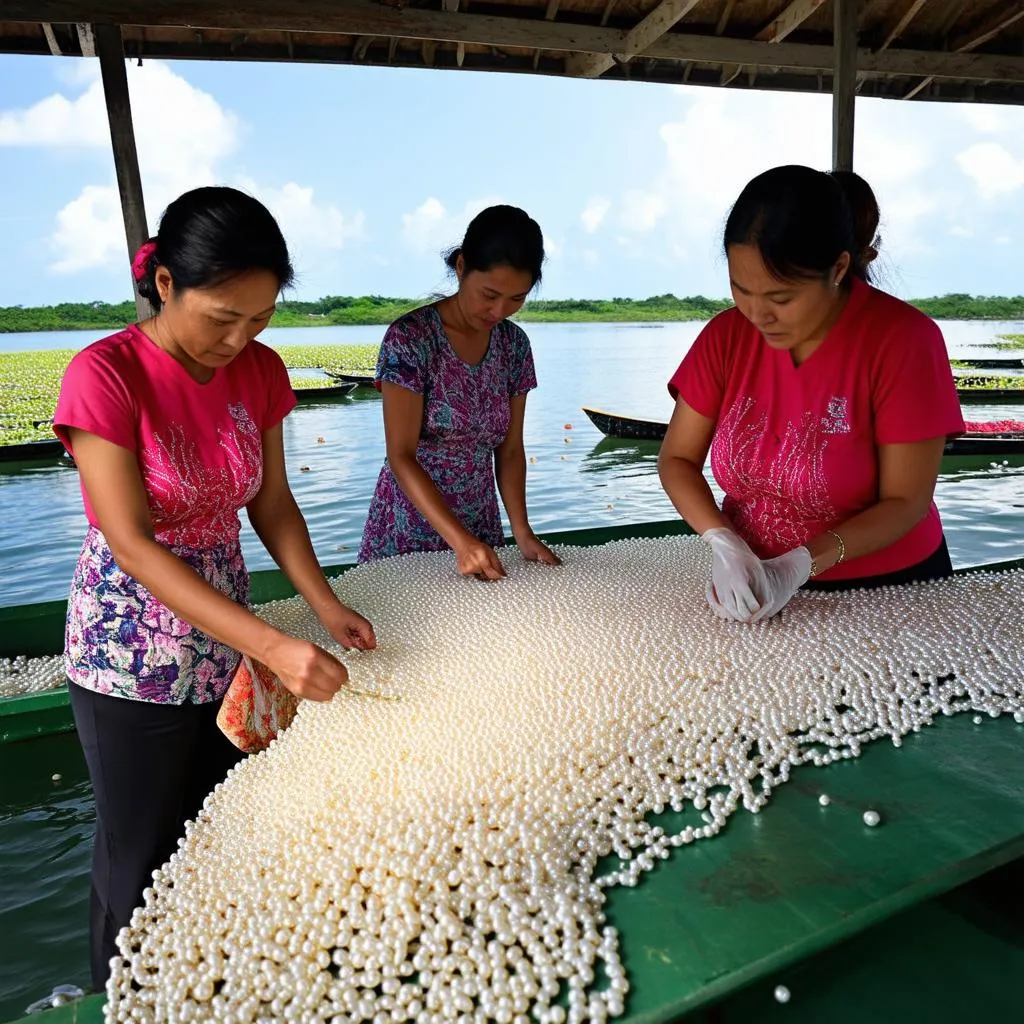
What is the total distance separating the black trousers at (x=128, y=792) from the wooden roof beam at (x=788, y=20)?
4148 millimetres

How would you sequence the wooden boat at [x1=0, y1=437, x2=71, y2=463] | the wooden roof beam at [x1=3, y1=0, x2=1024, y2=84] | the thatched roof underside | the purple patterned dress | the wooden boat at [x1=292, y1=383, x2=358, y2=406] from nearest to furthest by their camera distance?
the purple patterned dress
the wooden roof beam at [x1=3, y1=0, x2=1024, y2=84]
the thatched roof underside
the wooden boat at [x1=0, y1=437, x2=71, y2=463]
the wooden boat at [x1=292, y1=383, x2=358, y2=406]

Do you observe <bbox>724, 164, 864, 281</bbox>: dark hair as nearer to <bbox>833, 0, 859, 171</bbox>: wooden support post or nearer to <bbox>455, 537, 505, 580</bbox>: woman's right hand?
<bbox>455, 537, 505, 580</bbox>: woman's right hand

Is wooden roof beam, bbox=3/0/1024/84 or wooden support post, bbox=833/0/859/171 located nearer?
wooden roof beam, bbox=3/0/1024/84

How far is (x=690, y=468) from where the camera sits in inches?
66.3

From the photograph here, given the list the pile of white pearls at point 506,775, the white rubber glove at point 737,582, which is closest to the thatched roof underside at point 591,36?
the pile of white pearls at point 506,775

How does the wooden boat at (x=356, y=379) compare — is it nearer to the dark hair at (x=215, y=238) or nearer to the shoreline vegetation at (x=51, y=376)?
the shoreline vegetation at (x=51, y=376)

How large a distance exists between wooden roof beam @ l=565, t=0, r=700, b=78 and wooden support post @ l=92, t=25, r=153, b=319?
2.09 meters

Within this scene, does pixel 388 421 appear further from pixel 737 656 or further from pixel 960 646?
pixel 960 646

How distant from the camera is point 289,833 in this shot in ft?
3.13

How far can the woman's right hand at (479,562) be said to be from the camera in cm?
165

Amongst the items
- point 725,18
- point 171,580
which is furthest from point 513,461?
point 725,18

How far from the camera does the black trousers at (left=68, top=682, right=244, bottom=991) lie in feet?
4.11

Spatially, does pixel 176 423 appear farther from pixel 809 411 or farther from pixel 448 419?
pixel 809 411

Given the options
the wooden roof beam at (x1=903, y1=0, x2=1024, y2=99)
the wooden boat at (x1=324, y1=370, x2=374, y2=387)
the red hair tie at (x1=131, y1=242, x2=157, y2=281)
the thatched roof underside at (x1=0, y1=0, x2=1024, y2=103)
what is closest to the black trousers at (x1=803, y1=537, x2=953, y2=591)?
the red hair tie at (x1=131, y1=242, x2=157, y2=281)
